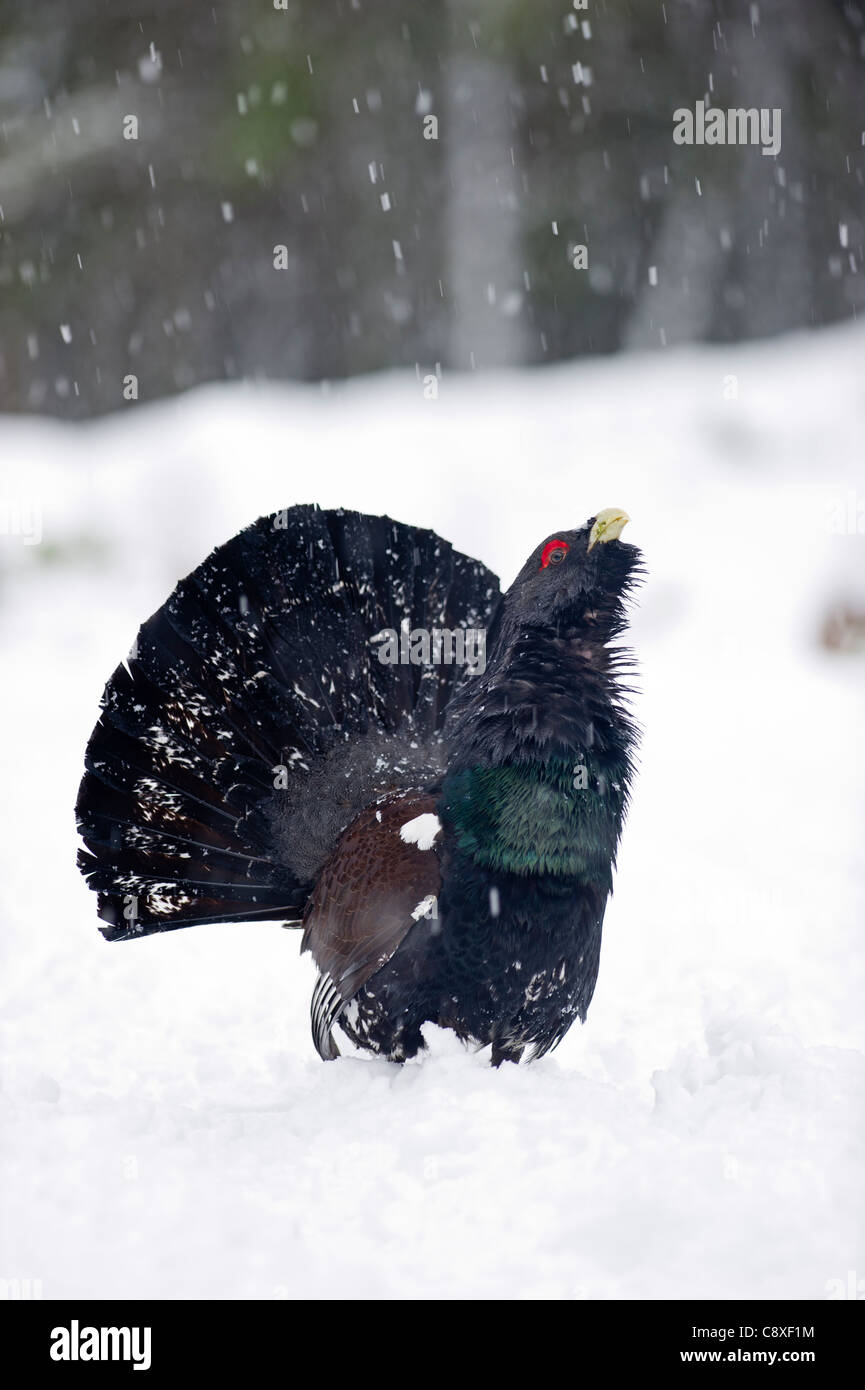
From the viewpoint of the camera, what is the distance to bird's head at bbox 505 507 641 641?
330cm

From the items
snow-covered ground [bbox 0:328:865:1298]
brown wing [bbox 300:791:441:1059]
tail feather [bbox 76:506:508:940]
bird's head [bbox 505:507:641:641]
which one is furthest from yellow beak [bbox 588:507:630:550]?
snow-covered ground [bbox 0:328:865:1298]

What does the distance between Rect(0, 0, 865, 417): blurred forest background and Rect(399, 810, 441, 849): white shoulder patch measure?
10.9 m

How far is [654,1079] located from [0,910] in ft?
12.2

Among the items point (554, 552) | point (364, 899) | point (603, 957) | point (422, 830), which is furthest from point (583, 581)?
point (603, 957)

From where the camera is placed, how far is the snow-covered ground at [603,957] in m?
2.33

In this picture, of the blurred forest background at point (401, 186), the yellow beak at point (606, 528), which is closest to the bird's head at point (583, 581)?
the yellow beak at point (606, 528)

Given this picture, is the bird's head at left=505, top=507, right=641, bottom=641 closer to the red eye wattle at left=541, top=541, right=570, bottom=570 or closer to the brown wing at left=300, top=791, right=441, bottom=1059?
the red eye wattle at left=541, top=541, right=570, bottom=570

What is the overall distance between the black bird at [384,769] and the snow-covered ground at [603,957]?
29 centimetres

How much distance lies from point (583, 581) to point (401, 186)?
1258cm

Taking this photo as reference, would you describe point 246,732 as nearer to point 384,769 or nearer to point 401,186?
point 384,769

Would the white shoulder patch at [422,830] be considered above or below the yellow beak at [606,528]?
below

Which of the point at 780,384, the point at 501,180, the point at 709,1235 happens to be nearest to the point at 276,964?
the point at 709,1235

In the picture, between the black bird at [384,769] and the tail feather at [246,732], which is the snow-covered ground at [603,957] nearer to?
the black bird at [384,769]
